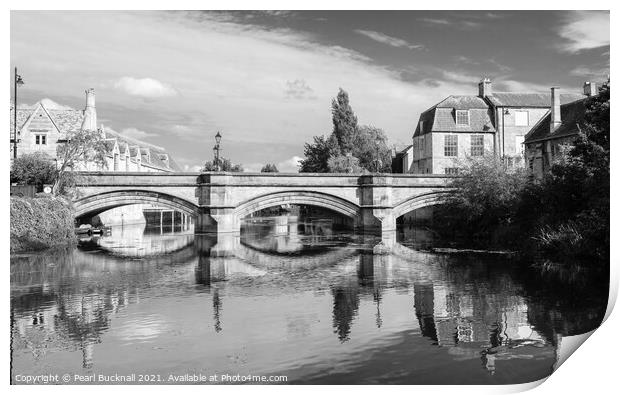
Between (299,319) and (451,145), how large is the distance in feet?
110

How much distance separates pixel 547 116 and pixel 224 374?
35.2 metres

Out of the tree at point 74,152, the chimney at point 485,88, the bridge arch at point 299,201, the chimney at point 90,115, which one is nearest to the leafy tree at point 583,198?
the bridge arch at point 299,201

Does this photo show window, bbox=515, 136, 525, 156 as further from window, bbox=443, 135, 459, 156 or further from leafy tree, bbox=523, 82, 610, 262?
leafy tree, bbox=523, 82, 610, 262

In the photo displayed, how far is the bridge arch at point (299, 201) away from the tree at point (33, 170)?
1022 centimetres

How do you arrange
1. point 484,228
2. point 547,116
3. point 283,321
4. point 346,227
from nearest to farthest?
point 283,321 → point 484,228 → point 547,116 → point 346,227

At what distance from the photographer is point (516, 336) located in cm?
1091

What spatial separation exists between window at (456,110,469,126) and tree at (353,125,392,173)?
7829mm

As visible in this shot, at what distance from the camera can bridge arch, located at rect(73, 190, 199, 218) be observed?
3153 cm

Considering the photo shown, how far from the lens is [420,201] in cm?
3541

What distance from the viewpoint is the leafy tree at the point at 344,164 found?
46594 millimetres

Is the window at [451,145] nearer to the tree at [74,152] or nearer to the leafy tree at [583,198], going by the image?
the leafy tree at [583,198]

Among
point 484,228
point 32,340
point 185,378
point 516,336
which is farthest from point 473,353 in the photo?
point 484,228

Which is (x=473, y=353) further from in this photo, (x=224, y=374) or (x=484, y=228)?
(x=484, y=228)

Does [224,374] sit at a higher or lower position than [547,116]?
lower
